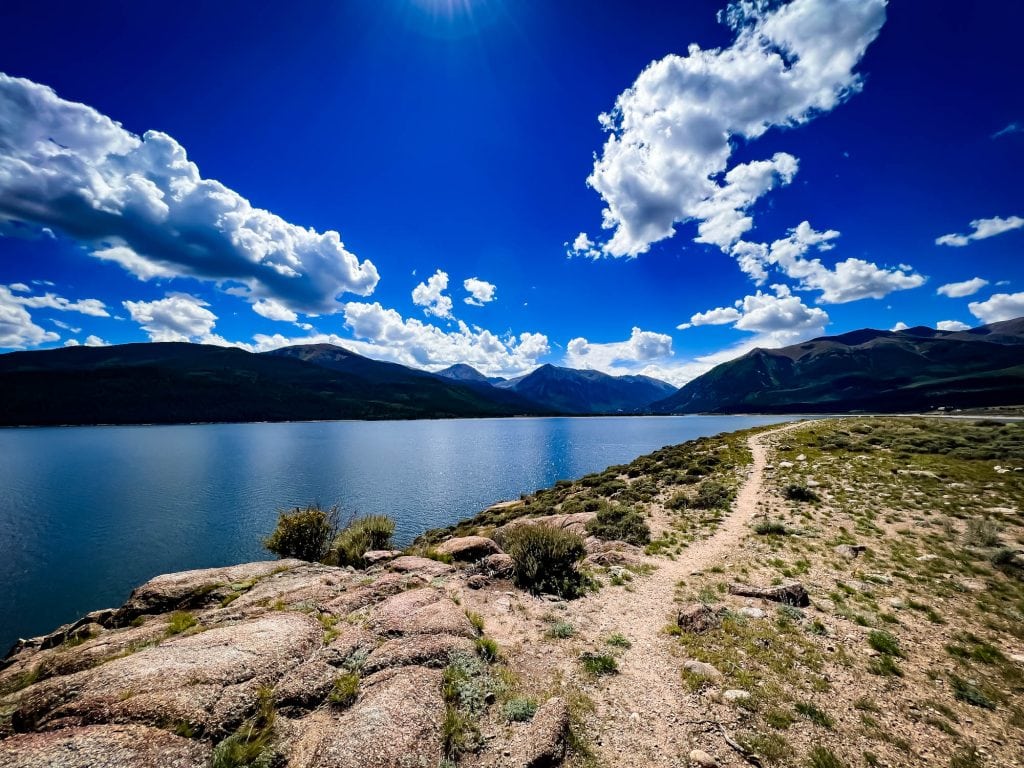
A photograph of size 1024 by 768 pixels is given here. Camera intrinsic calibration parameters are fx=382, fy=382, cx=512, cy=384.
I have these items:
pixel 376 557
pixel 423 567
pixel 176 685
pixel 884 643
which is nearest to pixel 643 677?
pixel 884 643

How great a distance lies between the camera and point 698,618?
37.0 feet

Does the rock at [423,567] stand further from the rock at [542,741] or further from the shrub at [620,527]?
the shrub at [620,527]

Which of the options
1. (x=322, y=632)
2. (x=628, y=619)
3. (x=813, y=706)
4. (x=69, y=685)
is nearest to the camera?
(x=69, y=685)

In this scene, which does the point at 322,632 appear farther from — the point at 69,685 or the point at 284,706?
the point at 69,685

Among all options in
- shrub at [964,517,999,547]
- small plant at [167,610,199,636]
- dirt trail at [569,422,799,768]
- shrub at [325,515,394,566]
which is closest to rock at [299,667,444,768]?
dirt trail at [569,422,799,768]

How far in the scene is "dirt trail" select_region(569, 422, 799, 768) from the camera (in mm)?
7145

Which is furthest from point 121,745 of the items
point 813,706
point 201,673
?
point 813,706

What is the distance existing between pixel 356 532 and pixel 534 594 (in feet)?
39.0

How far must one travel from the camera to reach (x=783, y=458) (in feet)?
130

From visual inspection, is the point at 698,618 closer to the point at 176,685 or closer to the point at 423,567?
the point at 423,567

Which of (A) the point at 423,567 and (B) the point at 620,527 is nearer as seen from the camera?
(A) the point at 423,567

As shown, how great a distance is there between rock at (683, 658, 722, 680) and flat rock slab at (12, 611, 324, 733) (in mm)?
8919

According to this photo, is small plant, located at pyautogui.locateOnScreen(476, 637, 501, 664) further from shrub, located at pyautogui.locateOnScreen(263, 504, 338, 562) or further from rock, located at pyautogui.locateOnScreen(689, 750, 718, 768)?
shrub, located at pyautogui.locateOnScreen(263, 504, 338, 562)

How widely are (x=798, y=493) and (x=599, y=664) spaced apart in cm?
2328
